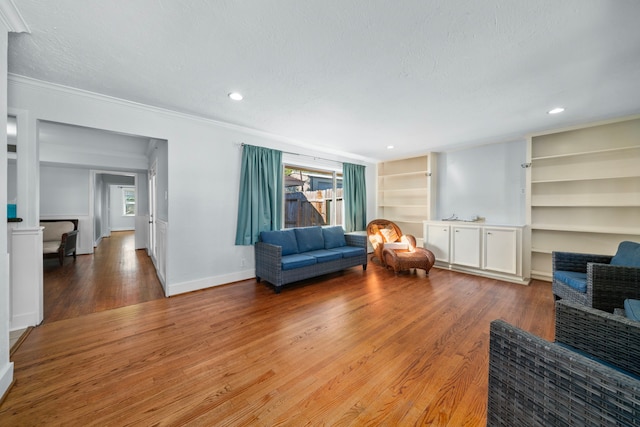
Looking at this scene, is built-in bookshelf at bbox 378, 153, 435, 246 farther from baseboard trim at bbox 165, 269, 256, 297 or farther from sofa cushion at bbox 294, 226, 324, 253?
baseboard trim at bbox 165, 269, 256, 297

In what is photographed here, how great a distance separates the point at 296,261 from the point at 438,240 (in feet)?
9.66

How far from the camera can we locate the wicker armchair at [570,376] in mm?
712

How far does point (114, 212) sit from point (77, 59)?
11.2 meters

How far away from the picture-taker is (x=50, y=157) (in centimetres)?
475

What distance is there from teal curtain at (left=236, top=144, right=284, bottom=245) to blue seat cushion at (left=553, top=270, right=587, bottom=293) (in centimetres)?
373

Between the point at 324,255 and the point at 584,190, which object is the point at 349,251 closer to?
the point at 324,255

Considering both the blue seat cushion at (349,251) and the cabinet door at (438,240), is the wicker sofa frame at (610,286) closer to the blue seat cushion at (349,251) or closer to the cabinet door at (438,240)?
the cabinet door at (438,240)

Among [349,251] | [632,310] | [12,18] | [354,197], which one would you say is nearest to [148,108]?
[12,18]

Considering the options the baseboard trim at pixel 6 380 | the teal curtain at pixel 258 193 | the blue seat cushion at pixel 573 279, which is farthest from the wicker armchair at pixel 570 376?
the teal curtain at pixel 258 193

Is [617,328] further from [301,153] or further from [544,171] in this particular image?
[301,153]

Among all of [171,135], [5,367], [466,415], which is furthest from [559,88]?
[5,367]

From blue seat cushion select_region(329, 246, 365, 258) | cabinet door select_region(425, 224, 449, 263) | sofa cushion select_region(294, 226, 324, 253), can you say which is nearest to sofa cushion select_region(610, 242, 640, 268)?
cabinet door select_region(425, 224, 449, 263)

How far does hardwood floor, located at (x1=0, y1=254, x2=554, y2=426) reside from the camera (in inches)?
55.1

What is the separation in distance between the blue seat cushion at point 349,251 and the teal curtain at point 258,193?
116cm
